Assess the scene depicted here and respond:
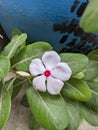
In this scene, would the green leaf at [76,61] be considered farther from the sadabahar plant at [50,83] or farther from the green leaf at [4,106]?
the green leaf at [4,106]

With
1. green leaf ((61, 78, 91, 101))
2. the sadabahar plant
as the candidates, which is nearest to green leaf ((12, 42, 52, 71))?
the sadabahar plant

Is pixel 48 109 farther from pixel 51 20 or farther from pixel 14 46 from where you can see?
pixel 51 20

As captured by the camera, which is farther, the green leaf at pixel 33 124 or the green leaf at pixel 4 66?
the green leaf at pixel 33 124

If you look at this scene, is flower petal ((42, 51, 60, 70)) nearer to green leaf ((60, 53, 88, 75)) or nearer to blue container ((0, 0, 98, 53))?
green leaf ((60, 53, 88, 75))

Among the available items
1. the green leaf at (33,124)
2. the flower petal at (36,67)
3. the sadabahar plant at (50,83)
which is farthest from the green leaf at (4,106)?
the green leaf at (33,124)

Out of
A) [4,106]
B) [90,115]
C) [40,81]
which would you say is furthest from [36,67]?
[90,115]
